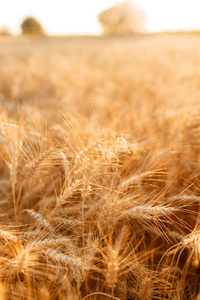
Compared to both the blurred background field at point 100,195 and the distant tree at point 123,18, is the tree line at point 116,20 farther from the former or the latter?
the blurred background field at point 100,195

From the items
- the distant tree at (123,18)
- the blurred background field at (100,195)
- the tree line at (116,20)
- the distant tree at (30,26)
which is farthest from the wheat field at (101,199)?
the distant tree at (30,26)

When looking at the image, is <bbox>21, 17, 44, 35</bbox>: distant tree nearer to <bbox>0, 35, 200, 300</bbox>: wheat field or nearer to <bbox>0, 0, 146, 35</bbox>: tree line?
<bbox>0, 0, 146, 35</bbox>: tree line

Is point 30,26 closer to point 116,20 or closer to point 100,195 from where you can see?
point 116,20

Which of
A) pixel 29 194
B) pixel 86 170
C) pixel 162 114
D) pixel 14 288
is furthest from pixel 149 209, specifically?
pixel 162 114

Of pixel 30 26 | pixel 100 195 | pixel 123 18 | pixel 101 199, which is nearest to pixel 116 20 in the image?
pixel 123 18

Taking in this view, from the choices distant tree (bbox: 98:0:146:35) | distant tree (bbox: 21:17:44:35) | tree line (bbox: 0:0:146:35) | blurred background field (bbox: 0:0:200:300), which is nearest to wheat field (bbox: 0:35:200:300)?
blurred background field (bbox: 0:0:200:300)
